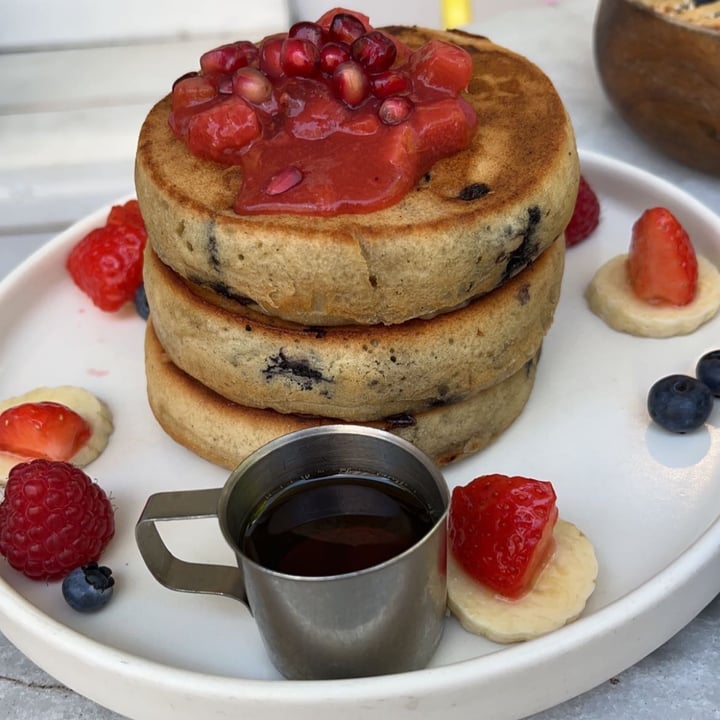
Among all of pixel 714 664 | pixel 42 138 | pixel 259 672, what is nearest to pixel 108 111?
pixel 42 138

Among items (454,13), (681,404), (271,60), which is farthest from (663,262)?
(454,13)

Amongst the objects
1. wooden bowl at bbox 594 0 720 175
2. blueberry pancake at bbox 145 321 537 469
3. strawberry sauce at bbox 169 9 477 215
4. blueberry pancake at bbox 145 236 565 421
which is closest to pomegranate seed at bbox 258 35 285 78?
strawberry sauce at bbox 169 9 477 215

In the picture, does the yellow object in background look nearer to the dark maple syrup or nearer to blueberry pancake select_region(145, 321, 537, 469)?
blueberry pancake select_region(145, 321, 537, 469)

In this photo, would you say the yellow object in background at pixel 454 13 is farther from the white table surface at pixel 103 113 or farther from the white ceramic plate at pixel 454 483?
the white ceramic plate at pixel 454 483

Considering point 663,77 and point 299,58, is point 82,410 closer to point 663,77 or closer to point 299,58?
point 299,58

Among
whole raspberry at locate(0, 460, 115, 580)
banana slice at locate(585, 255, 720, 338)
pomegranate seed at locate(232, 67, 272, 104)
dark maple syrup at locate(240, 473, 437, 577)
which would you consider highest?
pomegranate seed at locate(232, 67, 272, 104)

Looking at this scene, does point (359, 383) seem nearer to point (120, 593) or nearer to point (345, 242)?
point (345, 242)
